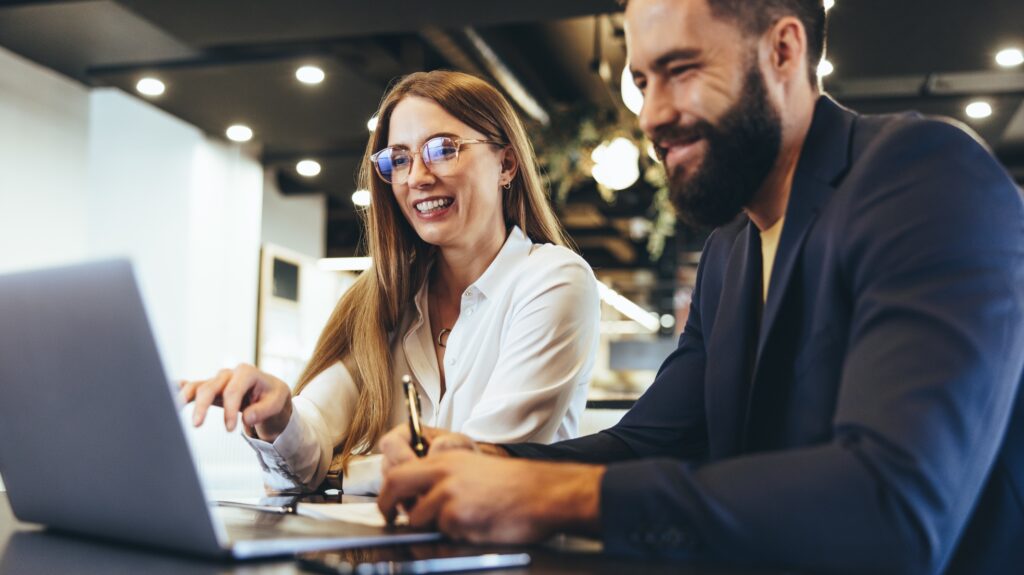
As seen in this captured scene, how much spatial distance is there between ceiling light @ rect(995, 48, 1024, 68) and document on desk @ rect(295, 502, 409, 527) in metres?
4.89

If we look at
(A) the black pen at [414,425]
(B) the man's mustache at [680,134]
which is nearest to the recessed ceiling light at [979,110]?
(B) the man's mustache at [680,134]

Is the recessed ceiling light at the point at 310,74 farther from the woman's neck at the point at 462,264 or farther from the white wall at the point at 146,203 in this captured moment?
the woman's neck at the point at 462,264

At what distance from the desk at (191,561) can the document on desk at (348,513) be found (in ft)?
0.61

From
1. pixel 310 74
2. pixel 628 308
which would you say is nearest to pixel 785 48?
pixel 310 74

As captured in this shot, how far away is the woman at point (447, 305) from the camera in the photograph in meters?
1.68

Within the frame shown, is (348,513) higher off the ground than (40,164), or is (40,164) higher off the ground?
(40,164)

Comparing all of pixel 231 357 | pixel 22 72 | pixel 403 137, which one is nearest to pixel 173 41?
pixel 22 72

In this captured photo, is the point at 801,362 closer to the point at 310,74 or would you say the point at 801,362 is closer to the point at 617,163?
the point at 617,163

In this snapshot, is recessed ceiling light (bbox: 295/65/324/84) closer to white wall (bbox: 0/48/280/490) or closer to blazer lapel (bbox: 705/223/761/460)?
white wall (bbox: 0/48/280/490)

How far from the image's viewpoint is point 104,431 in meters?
0.88

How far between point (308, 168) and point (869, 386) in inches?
289

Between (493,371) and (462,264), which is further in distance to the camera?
(462,264)

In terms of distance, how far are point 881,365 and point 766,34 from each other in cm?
48

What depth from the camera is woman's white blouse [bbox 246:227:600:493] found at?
1607 mm
